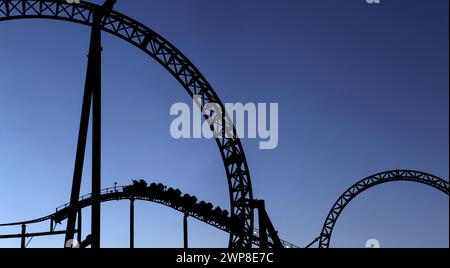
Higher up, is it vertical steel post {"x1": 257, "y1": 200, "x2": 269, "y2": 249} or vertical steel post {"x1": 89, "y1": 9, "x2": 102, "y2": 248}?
vertical steel post {"x1": 89, "y1": 9, "x2": 102, "y2": 248}

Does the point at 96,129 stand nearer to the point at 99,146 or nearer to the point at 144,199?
the point at 99,146

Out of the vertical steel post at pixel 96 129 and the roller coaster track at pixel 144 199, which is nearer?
the vertical steel post at pixel 96 129

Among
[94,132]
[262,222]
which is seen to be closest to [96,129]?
[94,132]

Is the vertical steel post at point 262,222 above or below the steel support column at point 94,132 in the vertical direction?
below

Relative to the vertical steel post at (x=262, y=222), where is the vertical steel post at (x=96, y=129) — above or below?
above

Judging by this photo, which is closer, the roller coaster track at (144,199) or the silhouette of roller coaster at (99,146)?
the silhouette of roller coaster at (99,146)

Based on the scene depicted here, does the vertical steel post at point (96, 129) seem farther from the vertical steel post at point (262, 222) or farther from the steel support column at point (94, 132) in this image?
the vertical steel post at point (262, 222)

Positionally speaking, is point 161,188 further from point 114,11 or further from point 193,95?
point 114,11

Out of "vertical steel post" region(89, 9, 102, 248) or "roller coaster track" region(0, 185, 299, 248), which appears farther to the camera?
"roller coaster track" region(0, 185, 299, 248)

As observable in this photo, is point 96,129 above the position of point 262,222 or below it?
above

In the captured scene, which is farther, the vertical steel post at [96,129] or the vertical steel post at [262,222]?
the vertical steel post at [262,222]

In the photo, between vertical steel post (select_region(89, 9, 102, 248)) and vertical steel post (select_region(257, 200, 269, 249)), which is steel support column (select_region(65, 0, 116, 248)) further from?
vertical steel post (select_region(257, 200, 269, 249))
